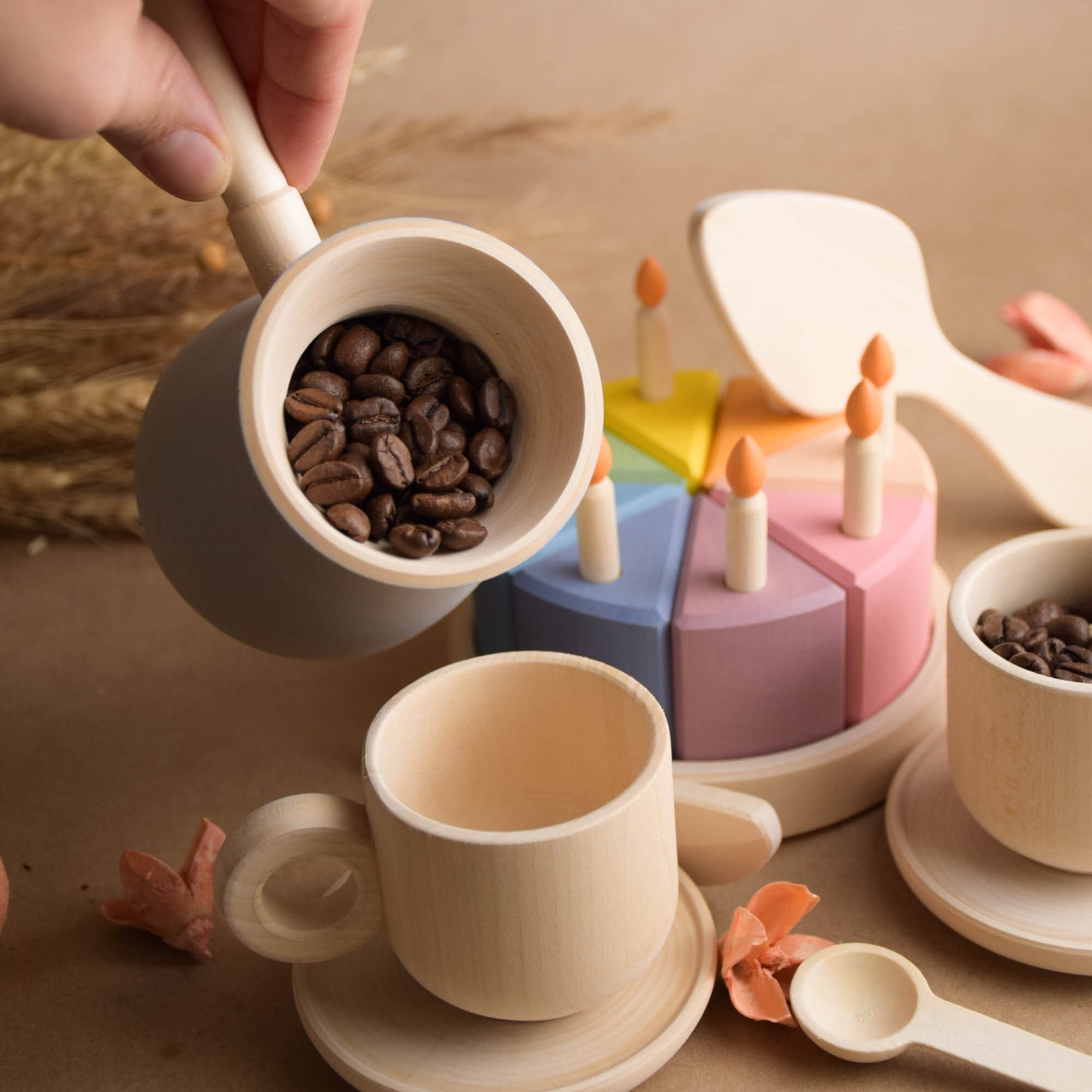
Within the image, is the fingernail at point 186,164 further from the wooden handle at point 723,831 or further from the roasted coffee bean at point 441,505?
the wooden handle at point 723,831

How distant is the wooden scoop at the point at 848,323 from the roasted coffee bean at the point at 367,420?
541mm

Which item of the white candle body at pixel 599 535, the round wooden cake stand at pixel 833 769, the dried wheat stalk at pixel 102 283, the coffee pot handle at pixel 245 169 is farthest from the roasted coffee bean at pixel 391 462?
the dried wheat stalk at pixel 102 283

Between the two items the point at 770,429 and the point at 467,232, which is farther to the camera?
the point at 770,429

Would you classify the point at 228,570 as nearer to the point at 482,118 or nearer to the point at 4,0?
the point at 4,0

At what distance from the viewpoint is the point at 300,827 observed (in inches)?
30.8

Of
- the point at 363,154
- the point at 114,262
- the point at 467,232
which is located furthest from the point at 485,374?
the point at 363,154

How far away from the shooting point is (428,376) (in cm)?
84

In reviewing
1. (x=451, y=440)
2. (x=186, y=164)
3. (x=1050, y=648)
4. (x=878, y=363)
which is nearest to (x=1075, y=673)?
(x=1050, y=648)

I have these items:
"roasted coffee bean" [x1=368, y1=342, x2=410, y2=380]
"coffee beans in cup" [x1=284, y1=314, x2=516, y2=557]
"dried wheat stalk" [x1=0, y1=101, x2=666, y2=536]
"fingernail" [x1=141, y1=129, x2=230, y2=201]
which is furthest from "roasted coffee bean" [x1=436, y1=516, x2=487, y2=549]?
"dried wheat stalk" [x1=0, y1=101, x2=666, y2=536]

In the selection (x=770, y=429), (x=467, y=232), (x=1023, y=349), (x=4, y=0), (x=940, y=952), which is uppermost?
(x=4, y=0)

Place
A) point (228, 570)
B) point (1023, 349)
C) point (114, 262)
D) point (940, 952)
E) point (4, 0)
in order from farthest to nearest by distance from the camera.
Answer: point (1023, 349) < point (114, 262) < point (940, 952) < point (228, 570) < point (4, 0)

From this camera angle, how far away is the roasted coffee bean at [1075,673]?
90 cm

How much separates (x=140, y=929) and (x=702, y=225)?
2.54 ft

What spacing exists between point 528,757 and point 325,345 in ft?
1.04
